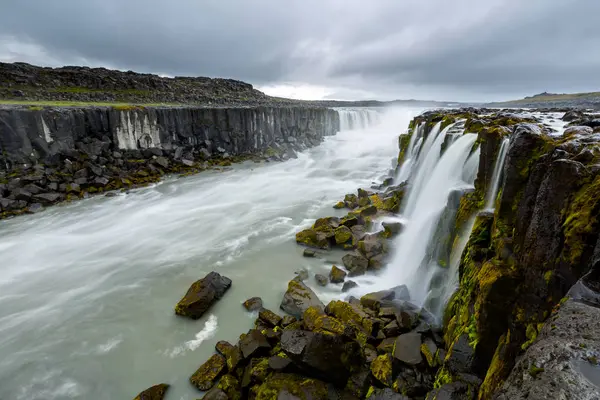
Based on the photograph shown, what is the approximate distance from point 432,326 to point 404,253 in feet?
12.4

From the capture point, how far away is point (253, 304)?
811 cm

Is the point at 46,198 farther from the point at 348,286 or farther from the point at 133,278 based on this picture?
the point at 348,286

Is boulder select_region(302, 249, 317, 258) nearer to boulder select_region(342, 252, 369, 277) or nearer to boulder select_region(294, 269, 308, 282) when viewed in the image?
boulder select_region(294, 269, 308, 282)

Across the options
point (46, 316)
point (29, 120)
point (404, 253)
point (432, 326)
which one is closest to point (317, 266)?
point (404, 253)

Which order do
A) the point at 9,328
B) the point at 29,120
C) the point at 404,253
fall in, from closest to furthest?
1. the point at 9,328
2. the point at 404,253
3. the point at 29,120

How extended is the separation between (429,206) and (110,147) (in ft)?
72.7

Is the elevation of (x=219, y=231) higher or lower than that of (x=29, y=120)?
lower

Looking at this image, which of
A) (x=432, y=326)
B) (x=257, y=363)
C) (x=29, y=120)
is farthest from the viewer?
(x=29, y=120)

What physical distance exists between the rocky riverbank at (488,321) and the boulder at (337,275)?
1.02 metres

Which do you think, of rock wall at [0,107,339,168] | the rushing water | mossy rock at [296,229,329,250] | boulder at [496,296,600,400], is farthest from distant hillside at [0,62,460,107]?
boulder at [496,296,600,400]

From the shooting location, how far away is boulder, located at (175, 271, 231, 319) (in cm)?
782

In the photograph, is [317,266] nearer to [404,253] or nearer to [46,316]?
[404,253]

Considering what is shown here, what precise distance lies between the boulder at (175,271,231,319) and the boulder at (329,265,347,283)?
3128 millimetres

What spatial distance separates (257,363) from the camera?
5695 millimetres
